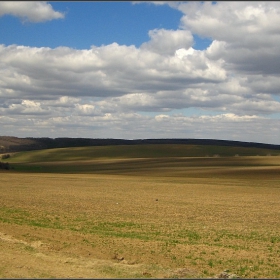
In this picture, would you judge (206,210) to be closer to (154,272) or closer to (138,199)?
(138,199)

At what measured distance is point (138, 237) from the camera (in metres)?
19.7

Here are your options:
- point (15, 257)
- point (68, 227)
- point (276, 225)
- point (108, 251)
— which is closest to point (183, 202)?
point (276, 225)

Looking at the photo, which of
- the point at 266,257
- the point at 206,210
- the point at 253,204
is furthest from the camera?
the point at 253,204

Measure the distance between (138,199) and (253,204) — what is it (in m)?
9.39

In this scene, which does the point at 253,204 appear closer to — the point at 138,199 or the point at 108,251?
the point at 138,199

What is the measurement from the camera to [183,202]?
119 feet

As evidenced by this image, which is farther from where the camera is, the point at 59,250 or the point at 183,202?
the point at 183,202

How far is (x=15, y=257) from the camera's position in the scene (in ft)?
47.1

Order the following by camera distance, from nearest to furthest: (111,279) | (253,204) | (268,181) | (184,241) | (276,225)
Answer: (111,279)
(184,241)
(276,225)
(253,204)
(268,181)

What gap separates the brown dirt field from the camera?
1340cm

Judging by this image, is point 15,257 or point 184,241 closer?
point 15,257

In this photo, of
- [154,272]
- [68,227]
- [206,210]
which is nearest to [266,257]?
[154,272]

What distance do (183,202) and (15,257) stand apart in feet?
75.8

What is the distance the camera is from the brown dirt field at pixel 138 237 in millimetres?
13398
